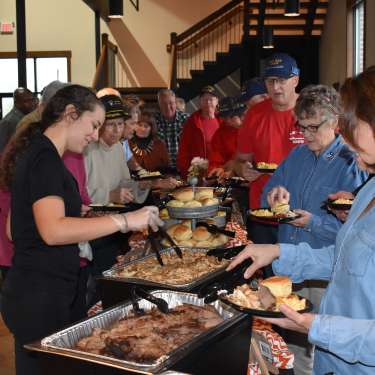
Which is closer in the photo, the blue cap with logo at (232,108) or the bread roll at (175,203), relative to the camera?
the bread roll at (175,203)

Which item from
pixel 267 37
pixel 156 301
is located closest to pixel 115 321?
pixel 156 301

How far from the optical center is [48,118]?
2.01 metres

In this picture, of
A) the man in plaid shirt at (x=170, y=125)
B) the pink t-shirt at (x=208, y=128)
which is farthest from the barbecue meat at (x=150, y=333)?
the man in plaid shirt at (x=170, y=125)

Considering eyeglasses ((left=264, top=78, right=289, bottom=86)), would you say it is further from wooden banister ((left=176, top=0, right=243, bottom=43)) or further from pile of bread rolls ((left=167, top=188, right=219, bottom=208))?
wooden banister ((left=176, top=0, right=243, bottom=43))

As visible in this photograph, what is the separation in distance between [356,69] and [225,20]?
318 cm

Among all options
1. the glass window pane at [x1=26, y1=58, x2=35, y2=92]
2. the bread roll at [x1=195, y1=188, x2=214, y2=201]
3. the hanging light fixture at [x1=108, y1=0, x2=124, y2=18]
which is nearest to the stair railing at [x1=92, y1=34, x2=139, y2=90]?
the glass window pane at [x1=26, y1=58, x2=35, y2=92]

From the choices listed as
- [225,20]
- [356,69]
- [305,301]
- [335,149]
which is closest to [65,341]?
[305,301]

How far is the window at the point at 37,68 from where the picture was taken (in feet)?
40.9

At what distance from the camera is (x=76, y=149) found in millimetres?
2064

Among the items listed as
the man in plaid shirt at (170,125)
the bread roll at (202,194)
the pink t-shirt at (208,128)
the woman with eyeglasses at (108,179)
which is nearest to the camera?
the bread roll at (202,194)

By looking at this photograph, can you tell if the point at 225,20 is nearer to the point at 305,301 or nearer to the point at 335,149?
the point at 335,149

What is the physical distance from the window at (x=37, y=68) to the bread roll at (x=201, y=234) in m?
10.3

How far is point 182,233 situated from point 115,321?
102cm

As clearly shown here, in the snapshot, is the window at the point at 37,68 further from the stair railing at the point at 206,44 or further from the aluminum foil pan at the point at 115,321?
the aluminum foil pan at the point at 115,321
